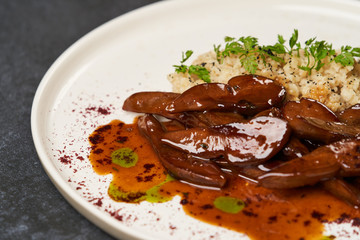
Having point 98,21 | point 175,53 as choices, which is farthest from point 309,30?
point 98,21

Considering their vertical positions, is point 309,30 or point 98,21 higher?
point 309,30

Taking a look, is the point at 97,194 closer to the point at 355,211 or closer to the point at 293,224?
the point at 293,224

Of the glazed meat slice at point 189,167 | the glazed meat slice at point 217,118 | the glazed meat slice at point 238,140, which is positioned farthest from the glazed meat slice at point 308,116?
the glazed meat slice at point 189,167

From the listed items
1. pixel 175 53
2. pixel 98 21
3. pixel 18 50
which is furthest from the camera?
pixel 98 21

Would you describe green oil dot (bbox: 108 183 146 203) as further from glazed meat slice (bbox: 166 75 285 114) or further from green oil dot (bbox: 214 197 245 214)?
glazed meat slice (bbox: 166 75 285 114)

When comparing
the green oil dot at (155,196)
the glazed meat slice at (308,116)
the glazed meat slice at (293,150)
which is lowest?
the green oil dot at (155,196)

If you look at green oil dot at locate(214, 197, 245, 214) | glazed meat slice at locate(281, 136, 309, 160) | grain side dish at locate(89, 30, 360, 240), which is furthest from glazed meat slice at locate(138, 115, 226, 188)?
glazed meat slice at locate(281, 136, 309, 160)

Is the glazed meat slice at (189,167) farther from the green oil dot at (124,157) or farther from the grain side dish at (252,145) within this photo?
the green oil dot at (124,157)
